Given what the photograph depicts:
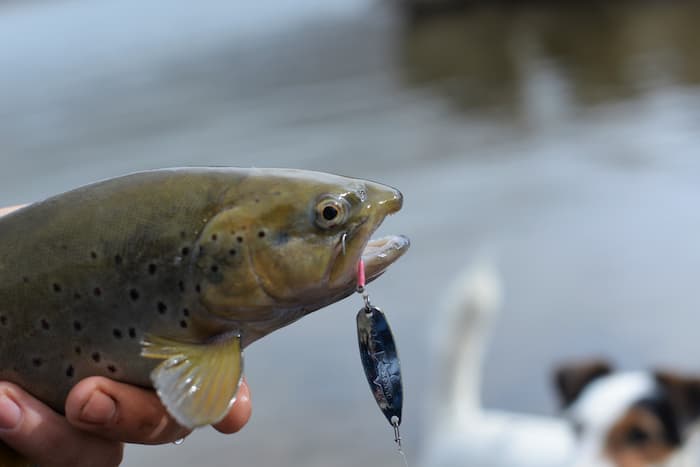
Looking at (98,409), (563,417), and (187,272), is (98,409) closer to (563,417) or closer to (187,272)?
(187,272)

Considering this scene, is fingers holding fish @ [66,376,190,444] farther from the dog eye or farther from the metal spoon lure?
the dog eye

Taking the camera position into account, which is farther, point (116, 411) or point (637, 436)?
point (637, 436)

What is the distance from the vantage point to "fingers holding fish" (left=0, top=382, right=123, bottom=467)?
6.50ft

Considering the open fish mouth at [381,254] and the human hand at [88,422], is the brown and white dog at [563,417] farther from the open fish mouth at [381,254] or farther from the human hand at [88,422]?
the open fish mouth at [381,254]

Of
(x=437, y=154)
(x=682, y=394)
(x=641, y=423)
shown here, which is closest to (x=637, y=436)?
(x=641, y=423)

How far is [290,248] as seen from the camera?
183 centimetres

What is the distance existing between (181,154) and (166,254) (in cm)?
1064

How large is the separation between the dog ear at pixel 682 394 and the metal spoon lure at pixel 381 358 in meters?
2.64

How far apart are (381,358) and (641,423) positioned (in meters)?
2.66

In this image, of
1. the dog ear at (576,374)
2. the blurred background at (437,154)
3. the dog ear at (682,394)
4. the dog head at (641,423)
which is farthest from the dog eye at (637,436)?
the blurred background at (437,154)

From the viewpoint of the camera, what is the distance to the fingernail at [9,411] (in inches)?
77.4

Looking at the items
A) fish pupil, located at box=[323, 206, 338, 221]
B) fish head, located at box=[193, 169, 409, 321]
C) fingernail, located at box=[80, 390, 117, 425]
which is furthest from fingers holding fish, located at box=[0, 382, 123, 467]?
fish pupil, located at box=[323, 206, 338, 221]

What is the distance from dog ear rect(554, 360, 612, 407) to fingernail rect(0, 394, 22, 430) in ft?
10.7

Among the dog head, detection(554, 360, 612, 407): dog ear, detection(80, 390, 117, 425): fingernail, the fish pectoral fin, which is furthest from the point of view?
detection(554, 360, 612, 407): dog ear
